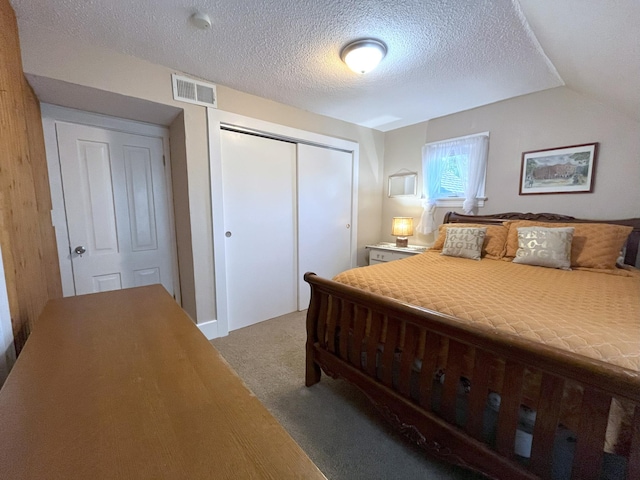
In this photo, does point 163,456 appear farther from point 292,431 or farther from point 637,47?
point 637,47

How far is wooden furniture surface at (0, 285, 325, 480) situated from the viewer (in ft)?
1.49

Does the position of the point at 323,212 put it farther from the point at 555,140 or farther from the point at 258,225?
the point at 555,140

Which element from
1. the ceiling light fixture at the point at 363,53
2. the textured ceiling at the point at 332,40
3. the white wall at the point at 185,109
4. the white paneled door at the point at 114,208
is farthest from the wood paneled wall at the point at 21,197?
the ceiling light fixture at the point at 363,53

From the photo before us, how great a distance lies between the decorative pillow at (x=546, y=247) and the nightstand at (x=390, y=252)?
1038 mm

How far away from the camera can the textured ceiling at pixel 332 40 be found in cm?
140

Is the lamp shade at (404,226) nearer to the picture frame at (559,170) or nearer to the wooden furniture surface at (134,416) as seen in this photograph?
the picture frame at (559,170)

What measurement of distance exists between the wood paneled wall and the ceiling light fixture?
174 cm

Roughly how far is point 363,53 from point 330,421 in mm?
2291

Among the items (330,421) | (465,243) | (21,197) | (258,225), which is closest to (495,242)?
(465,243)

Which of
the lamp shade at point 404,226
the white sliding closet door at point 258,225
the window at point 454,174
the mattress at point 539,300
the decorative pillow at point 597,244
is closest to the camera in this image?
the mattress at point 539,300

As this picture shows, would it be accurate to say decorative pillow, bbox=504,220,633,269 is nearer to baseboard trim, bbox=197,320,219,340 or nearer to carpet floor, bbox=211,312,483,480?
carpet floor, bbox=211,312,483,480

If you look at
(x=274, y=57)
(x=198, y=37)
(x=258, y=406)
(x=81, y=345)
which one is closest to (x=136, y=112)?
(x=198, y=37)

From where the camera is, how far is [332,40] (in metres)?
1.68

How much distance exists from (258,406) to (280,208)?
Result: 2308 mm
